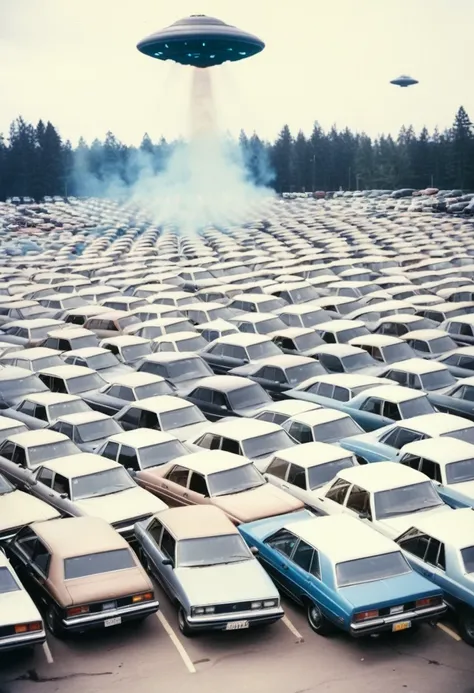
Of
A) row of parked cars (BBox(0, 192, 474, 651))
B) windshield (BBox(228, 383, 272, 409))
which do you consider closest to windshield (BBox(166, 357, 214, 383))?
row of parked cars (BBox(0, 192, 474, 651))

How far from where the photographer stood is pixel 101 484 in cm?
1338

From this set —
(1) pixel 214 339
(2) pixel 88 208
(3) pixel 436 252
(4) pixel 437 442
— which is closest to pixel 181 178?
(2) pixel 88 208

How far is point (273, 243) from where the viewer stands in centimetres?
5341

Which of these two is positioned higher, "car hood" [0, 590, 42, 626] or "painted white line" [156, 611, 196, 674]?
"car hood" [0, 590, 42, 626]

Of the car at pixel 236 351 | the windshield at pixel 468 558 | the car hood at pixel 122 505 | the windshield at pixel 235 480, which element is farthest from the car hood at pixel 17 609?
the car at pixel 236 351

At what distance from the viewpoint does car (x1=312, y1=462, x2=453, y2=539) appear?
11914mm

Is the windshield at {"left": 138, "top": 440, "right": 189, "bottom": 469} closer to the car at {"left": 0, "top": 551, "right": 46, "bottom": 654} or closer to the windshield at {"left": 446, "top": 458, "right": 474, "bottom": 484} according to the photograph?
the windshield at {"left": 446, "top": 458, "right": 474, "bottom": 484}

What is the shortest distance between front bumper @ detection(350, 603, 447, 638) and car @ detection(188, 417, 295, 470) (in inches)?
196

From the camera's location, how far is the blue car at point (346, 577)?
32.2 ft

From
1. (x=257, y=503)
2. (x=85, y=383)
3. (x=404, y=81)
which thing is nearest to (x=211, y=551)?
(x=257, y=503)

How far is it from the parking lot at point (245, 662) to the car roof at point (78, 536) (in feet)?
3.31

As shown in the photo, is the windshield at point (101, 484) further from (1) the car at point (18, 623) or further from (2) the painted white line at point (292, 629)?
(2) the painted white line at point (292, 629)

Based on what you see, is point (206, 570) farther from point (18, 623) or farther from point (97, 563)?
point (18, 623)

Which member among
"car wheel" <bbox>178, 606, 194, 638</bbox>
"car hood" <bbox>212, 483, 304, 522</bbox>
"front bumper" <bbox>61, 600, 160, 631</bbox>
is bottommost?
"car wheel" <bbox>178, 606, 194, 638</bbox>
